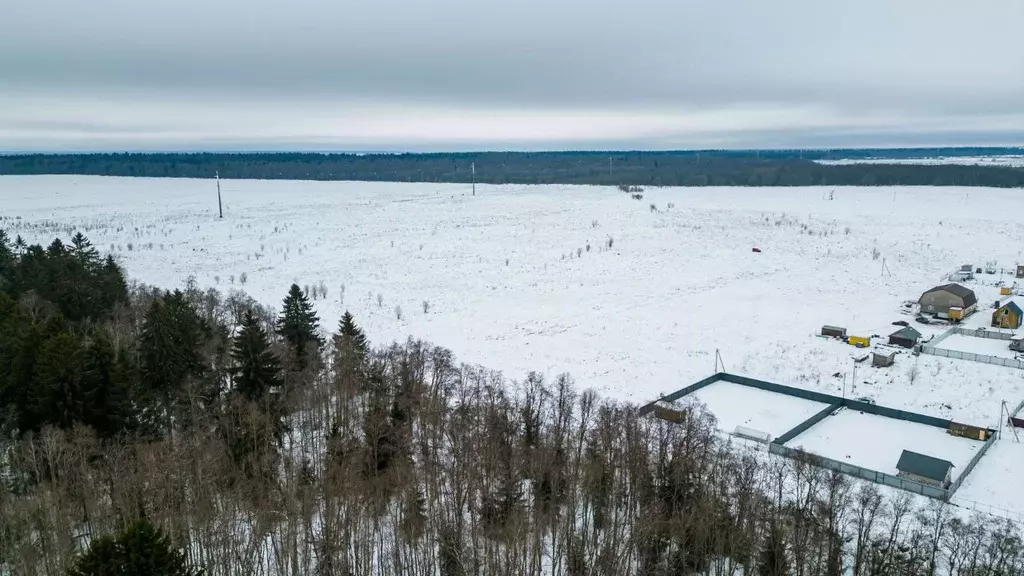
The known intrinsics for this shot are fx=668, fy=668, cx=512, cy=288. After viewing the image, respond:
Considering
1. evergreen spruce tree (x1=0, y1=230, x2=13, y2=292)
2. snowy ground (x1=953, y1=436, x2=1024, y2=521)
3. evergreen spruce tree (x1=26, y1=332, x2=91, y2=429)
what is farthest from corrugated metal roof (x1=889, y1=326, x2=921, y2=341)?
evergreen spruce tree (x1=0, y1=230, x2=13, y2=292)

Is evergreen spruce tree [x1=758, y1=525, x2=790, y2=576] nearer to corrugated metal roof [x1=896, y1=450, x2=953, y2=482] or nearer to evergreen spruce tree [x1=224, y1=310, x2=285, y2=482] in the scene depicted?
corrugated metal roof [x1=896, y1=450, x2=953, y2=482]

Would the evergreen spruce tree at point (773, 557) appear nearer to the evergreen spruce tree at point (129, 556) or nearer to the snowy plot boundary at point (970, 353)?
the evergreen spruce tree at point (129, 556)

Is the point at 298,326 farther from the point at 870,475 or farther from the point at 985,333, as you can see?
the point at 985,333

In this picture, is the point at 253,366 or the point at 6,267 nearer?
the point at 253,366

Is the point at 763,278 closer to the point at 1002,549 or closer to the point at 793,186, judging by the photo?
the point at 1002,549

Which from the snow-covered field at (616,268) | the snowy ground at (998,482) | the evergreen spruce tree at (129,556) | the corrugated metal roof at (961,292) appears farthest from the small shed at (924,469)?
the corrugated metal roof at (961,292)

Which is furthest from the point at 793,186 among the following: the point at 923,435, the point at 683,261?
the point at 923,435

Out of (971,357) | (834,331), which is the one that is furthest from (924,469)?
(834,331)
